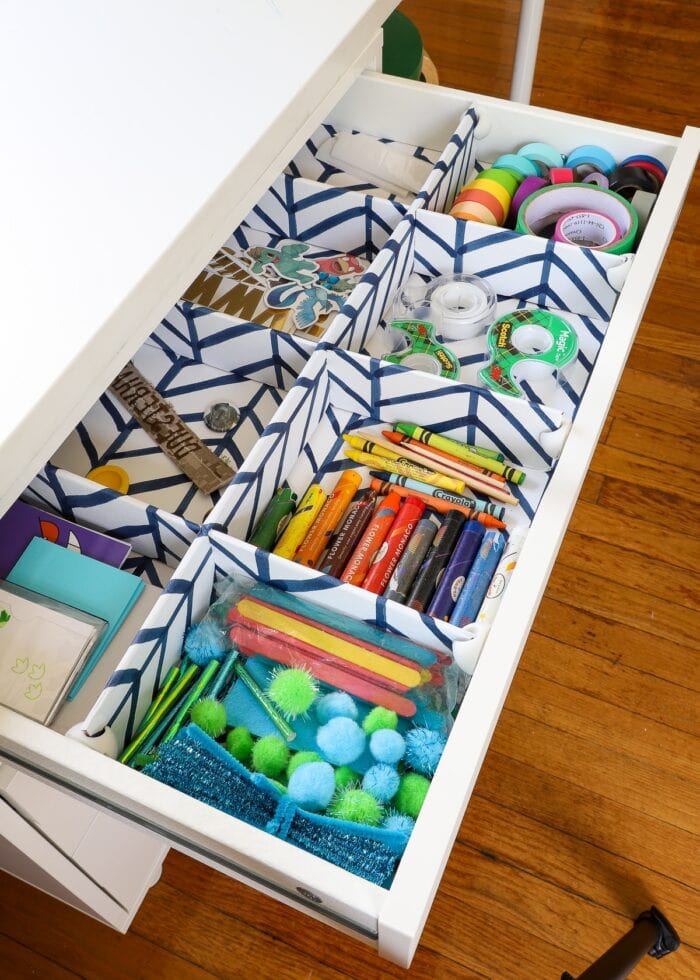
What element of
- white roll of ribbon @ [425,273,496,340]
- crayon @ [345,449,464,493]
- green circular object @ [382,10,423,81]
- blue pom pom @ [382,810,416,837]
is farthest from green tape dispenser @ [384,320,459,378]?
green circular object @ [382,10,423,81]

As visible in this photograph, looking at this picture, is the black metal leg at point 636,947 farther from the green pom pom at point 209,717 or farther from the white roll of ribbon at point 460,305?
the white roll of ribbon at point 460,305

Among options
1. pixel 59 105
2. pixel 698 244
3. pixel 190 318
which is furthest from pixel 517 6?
pixel 59 105

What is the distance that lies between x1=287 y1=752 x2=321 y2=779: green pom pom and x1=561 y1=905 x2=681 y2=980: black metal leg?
1.46ft

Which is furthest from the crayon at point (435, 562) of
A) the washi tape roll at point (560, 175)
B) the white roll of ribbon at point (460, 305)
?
the washi tape roll at point (560, 175)

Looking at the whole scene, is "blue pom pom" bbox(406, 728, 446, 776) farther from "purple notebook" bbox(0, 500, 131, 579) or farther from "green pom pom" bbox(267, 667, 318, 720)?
"purple notebook" bbox(0, 500, 131, 579)

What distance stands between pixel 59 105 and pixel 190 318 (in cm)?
30

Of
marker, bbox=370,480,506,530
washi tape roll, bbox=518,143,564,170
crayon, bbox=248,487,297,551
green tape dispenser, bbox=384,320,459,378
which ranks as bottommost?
crayon, bbox=248,487,297,551

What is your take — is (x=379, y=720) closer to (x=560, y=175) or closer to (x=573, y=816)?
(x=573, y=816)

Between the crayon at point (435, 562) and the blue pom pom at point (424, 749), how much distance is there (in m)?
0.12

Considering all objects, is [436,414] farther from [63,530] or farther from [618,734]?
[618,734]

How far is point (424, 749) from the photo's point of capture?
68 cm

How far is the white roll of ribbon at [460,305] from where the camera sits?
3.20ft

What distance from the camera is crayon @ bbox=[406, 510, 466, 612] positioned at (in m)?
0.77

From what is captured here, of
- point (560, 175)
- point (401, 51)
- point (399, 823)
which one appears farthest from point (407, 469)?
point (401, 51)
